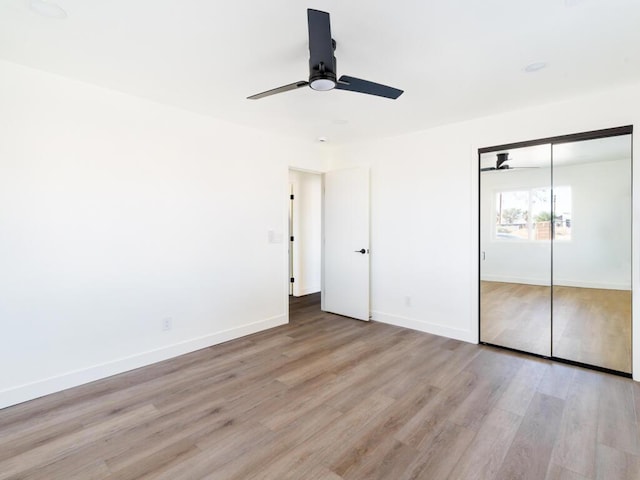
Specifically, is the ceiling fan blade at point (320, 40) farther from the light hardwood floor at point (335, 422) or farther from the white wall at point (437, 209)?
the white wall at point (437, 209)

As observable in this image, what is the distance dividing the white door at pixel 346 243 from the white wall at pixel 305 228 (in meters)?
1.22

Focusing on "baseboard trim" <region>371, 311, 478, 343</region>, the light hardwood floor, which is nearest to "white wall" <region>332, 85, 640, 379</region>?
"baseboard trim" <region>371, 311, 478, 343</region>

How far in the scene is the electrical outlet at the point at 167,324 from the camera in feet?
10.9

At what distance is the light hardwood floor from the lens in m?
1.85

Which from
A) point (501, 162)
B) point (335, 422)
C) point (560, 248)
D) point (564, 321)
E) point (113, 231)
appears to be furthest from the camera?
point (501, 162)

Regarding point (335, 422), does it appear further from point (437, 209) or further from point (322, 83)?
point (437, 209)

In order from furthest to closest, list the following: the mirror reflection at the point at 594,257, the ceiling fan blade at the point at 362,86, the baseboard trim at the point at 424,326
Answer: the baseboard trim at the point at 424,326, the mirror reflection at the point at 594,257, the ceiling fan blade at the point at 362,86

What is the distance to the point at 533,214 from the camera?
11.5 feet

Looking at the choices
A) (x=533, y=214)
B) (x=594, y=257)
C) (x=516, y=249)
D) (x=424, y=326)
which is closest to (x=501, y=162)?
(x=533, y=214)

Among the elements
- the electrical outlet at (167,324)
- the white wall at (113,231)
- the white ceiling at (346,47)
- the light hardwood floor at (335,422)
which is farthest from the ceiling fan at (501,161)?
the electrical outlet at (167,324)

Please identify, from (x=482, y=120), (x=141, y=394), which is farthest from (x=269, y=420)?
(x=482, y=120)

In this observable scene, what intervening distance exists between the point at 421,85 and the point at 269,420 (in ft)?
9.67

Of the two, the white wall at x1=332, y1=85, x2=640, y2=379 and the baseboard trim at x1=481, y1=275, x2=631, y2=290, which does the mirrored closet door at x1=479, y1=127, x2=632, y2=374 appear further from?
the white wall at x1=332, y1=85, x2=640, y2=379

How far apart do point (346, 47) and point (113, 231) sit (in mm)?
2537
